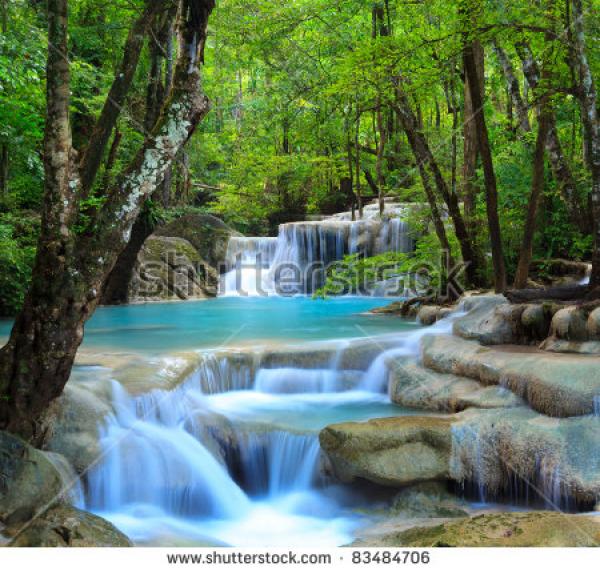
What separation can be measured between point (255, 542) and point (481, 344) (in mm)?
4403

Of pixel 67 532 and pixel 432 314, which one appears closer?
pixel 67 532

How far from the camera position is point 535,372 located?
5949 millimetres

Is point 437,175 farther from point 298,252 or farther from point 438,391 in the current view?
point 298,252

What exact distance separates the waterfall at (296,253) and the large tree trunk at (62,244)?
49.1ft

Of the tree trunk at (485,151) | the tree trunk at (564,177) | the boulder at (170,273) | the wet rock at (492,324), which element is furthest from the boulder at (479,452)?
the boulder at (170,273)

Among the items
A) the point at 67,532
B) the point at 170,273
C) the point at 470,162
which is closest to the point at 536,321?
the point at 67,532

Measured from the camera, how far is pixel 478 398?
247 inches

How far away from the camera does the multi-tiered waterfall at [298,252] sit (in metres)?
19.9

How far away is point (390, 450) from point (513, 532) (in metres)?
1.85

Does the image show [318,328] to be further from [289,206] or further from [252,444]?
[289,206]

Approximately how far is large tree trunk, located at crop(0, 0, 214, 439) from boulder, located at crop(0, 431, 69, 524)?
14.4 inches

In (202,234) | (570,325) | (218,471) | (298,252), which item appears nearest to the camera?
(218,471)

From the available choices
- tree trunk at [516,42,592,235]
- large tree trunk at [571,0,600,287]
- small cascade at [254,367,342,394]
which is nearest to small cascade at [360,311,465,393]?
small cascade at [254,367,342,394]

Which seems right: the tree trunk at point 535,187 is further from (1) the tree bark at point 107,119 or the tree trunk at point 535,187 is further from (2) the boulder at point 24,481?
(2) the boulder at point 24,481
